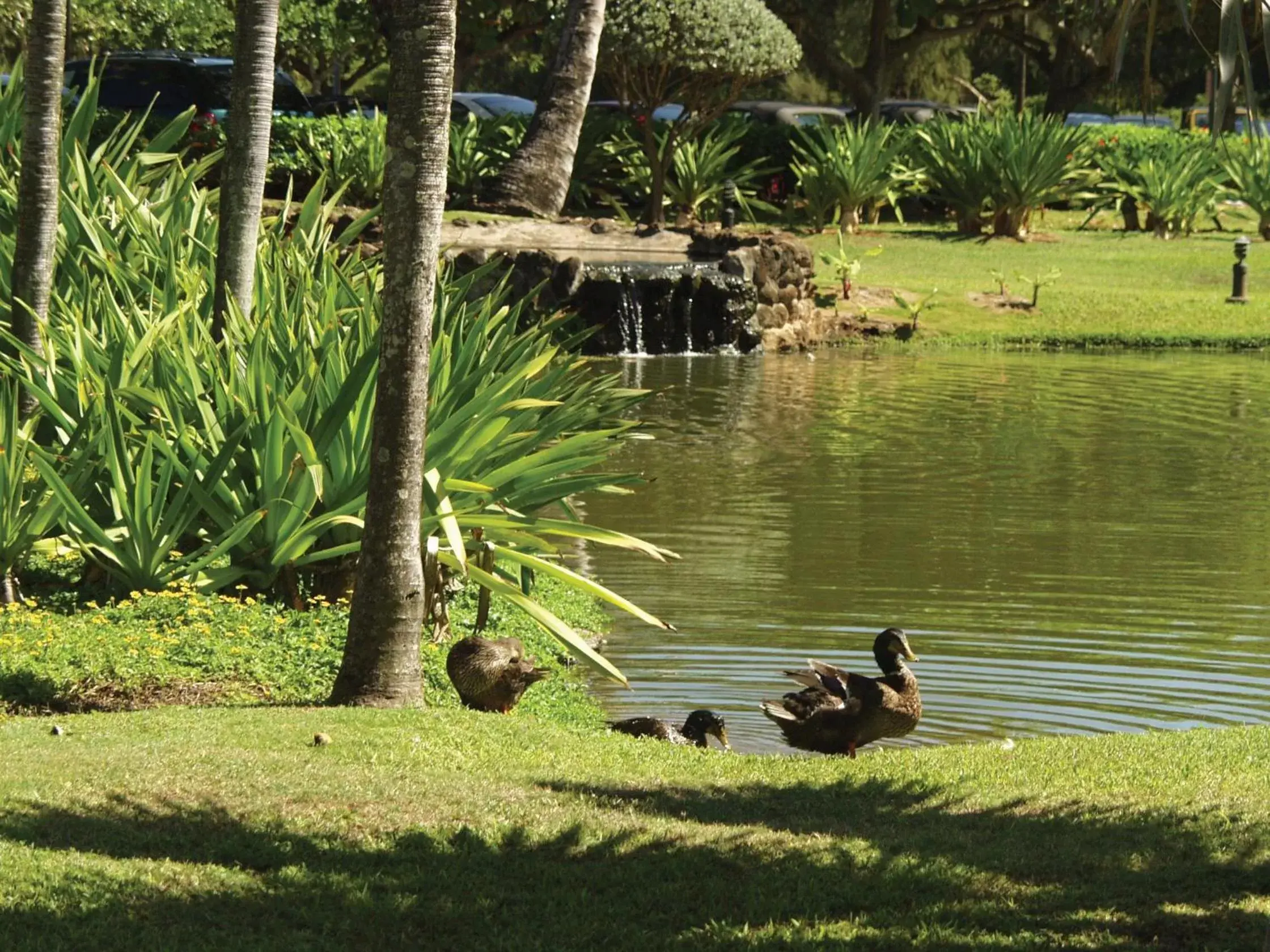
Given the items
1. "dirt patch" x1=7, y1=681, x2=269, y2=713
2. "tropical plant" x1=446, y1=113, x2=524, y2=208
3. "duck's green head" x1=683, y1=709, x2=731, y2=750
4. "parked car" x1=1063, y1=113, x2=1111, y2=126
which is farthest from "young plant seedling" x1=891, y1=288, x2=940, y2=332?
"parked car" x1=1063, y1=113, x2=1111, y2=126

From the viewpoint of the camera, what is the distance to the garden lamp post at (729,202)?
2747cm

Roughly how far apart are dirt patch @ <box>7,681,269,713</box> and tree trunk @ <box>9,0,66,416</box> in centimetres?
272

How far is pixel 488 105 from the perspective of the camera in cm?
3969

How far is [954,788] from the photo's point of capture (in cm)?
674

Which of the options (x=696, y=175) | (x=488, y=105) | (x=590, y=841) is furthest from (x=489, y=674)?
(x=488, y=105)

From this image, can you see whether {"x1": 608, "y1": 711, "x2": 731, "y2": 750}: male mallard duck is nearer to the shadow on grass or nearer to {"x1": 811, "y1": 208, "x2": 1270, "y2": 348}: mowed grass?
the shadow on grass

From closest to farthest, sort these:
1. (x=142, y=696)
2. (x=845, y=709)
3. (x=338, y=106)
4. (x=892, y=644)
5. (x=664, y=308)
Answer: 1. (x=845, y=709)
2. (x=142, y=696)
3. (x=892, y=644)
4. (x=664, y=308)
5. (x=338, y=106)

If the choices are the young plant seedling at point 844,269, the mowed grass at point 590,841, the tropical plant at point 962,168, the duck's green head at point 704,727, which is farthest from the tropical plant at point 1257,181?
the mowed grass at point 590,841

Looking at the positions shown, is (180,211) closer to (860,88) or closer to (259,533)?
(259,533)

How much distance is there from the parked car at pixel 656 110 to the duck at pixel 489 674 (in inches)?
966

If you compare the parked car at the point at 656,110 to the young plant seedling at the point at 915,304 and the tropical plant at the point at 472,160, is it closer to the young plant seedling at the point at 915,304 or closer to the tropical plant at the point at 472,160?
the tropical plant at the point at 472,160

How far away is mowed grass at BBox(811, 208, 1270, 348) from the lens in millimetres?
24328

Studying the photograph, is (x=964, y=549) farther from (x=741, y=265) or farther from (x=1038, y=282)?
(x=1038, y=282)

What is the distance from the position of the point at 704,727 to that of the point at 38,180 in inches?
190
